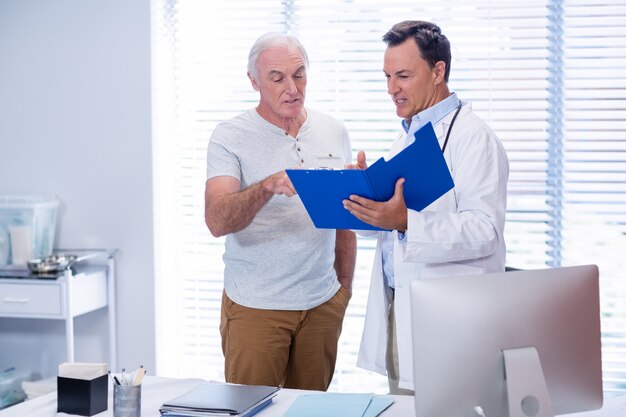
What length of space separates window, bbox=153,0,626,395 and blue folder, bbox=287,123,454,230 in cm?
154

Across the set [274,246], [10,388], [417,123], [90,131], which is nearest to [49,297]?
[10,388]

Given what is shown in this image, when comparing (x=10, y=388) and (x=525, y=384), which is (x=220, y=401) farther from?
(x=10, y=388)

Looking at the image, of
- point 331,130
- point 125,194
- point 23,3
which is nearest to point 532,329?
point 331,130

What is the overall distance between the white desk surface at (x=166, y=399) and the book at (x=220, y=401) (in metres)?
0.03

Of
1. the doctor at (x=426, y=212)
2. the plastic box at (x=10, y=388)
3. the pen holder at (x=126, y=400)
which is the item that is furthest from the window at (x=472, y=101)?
the pen holder at (x=126, y=400)

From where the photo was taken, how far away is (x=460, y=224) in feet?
6.28

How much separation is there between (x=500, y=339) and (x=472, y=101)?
213 cm

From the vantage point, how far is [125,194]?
11.6ft

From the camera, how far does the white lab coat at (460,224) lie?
6.30ft

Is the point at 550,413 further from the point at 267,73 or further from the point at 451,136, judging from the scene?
the point at 267,73

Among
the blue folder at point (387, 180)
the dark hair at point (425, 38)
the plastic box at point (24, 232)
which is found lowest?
the plastic box at point (24, 232)

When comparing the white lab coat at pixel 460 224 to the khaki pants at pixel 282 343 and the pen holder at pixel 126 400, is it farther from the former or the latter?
the pen holder at pixel 126 400

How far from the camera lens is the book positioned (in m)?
1.66

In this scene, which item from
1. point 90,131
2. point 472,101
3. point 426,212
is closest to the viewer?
point 426,212
